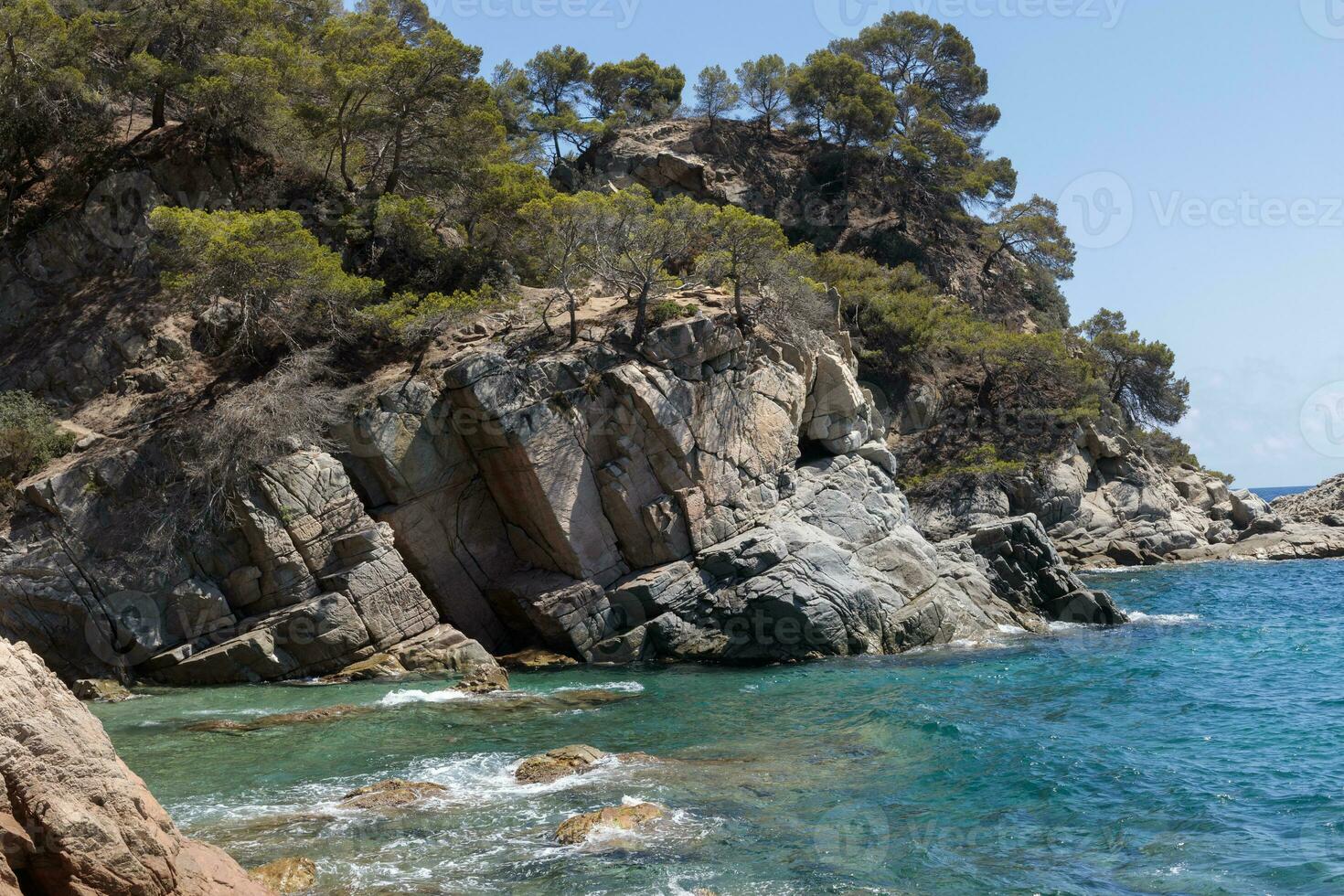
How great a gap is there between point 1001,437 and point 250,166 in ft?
102

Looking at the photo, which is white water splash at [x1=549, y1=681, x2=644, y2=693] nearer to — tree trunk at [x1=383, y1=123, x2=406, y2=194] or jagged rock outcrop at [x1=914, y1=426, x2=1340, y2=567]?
tree trunk at [x1=383, y1=123, x2=406, y2=194]

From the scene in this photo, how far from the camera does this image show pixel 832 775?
14117 mm

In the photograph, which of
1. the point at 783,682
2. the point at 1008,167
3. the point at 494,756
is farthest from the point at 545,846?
the point at 1008,167

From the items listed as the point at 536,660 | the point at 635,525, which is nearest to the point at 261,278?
the point at 635,525

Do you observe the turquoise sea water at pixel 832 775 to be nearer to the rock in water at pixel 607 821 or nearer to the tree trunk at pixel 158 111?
the rock in water at pixel 607 821

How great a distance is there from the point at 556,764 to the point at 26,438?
1756 centimetres

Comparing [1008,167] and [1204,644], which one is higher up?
[1008,167]

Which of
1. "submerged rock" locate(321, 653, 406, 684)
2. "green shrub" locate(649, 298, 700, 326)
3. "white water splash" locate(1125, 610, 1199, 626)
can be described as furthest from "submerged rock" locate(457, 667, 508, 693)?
"white water splash" locate(1125, 610, 1199, 626)

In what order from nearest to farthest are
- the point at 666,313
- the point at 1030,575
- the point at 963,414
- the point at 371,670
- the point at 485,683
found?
1. the point at 485,683
2. the point at 371,670
3. the point at 666,313
4. the point at 1030,575
5. the point at 963,414

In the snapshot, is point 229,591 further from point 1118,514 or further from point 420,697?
point 1118,514

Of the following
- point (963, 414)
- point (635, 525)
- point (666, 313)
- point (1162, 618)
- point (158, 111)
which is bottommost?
point (1162, 618)

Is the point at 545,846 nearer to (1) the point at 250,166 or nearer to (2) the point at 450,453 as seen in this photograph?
(2) the point at 450,453

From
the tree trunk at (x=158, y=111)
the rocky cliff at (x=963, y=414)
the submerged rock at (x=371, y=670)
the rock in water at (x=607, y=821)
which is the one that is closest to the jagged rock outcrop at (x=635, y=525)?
the submerged rock at (x=371, y=670)

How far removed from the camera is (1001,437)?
4331 cm
